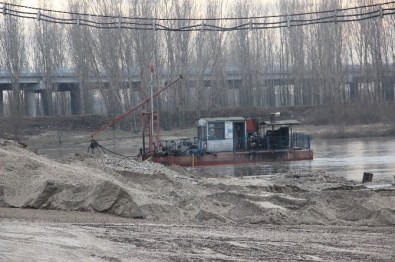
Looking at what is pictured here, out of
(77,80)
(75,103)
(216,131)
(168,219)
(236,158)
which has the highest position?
(77,80)

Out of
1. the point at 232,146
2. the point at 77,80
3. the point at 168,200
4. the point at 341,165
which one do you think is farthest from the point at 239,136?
the point at 77,80

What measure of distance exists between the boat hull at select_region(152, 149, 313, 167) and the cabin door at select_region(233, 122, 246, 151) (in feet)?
2.40

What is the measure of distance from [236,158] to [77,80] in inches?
1521

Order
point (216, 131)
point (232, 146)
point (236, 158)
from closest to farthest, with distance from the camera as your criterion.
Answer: point (236, 158), point (232, 146), point (216, 131)

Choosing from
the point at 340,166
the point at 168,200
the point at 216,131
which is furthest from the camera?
the point at 216,131

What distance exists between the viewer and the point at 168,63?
226ft

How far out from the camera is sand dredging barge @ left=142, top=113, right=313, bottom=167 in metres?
39.3

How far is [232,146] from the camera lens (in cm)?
4075

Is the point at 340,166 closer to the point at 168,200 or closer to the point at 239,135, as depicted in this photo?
the point at 239,135

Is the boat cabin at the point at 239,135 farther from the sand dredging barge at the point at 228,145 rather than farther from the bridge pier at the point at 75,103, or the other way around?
the bridge pier at the point at 75,103

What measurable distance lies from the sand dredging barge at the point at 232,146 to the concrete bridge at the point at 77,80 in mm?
28128

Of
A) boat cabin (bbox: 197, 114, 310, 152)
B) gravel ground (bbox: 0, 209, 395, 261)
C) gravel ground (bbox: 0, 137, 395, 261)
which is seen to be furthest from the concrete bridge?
gravel ground (bbox: 0, 209, 395, 261)

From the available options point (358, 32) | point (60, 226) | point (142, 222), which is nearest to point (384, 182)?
point (142, 222)

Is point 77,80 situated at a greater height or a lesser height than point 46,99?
greater
